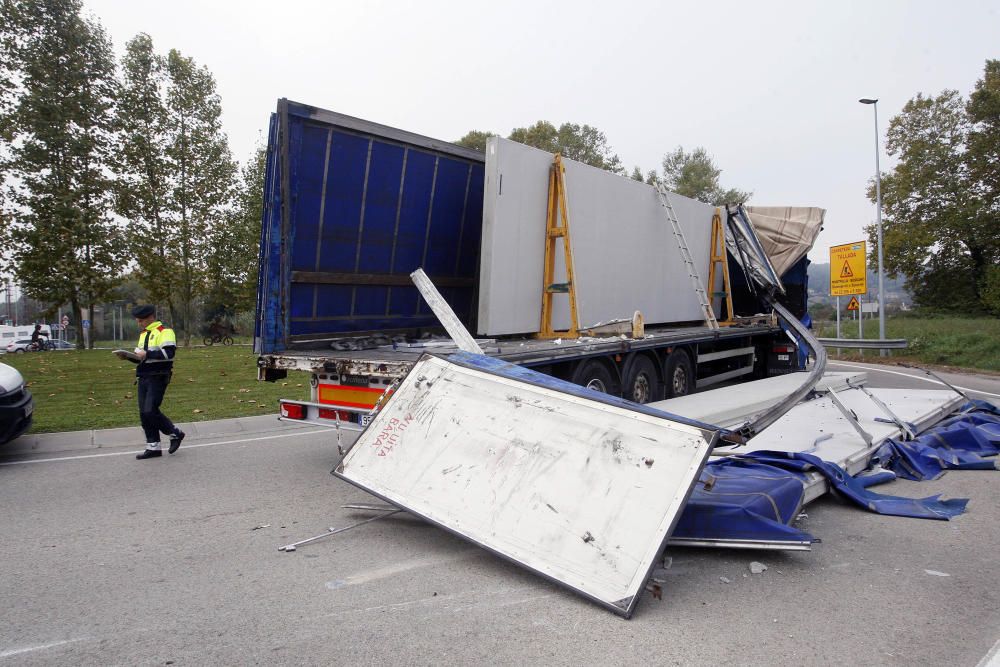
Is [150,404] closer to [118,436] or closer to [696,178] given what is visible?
[118,436]

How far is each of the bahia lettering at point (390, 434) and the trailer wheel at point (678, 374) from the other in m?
5.47

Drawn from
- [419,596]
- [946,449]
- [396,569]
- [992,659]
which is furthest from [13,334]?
[992,659]

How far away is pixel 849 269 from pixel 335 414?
904 inches

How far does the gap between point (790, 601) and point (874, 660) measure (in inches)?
23.5

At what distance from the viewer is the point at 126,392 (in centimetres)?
1139

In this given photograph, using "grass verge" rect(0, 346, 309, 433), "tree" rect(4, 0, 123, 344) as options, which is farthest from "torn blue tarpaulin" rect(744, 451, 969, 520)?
"tree" rect(4, 0, 123, 344)

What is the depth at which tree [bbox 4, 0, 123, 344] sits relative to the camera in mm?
22797

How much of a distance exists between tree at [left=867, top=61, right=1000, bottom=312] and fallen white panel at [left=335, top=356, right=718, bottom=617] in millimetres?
37980

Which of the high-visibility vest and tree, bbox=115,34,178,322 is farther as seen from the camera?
tree, bbox=115,34,178,322

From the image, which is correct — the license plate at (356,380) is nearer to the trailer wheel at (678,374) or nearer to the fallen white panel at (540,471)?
the fallen white panel at (540,471)

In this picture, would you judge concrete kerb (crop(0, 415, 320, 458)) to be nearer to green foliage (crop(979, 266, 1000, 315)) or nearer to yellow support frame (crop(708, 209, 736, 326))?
yellow support frame (crop(708, 209, 736, 326))

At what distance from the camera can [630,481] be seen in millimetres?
3680

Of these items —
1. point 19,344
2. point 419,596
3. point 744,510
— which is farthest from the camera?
point 19,344

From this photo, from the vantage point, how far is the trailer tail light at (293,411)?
6238 millimetres
